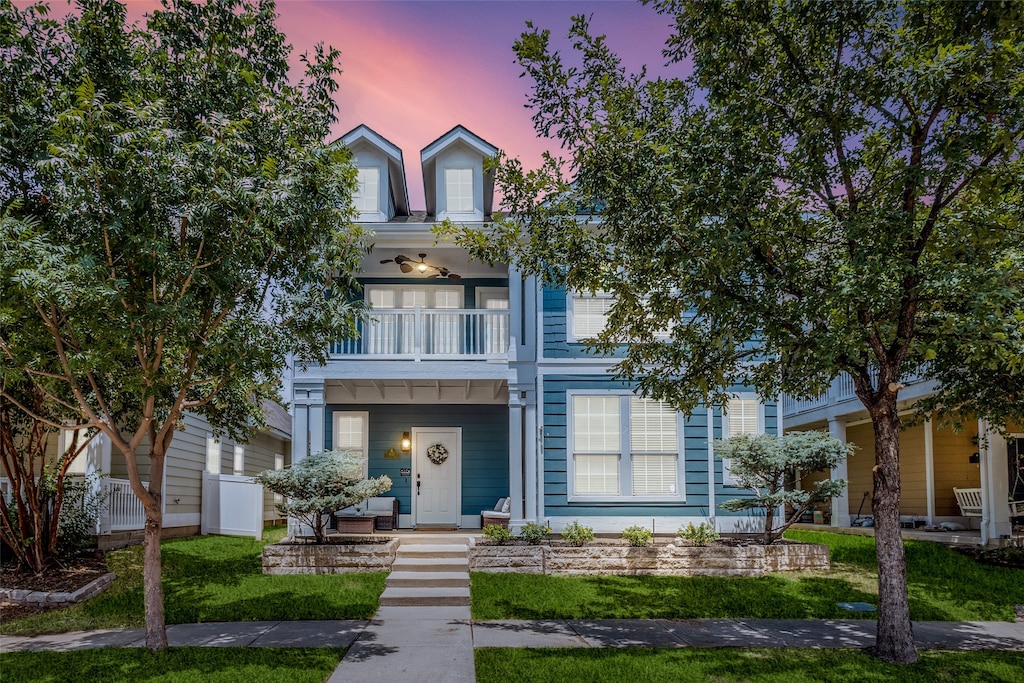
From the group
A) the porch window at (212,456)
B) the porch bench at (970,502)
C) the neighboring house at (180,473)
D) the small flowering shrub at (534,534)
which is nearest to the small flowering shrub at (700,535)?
the small flowering shrub at (534,534)

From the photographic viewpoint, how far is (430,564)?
39.3 feet

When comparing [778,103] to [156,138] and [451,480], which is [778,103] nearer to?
[156,138]

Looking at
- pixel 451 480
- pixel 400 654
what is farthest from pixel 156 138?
pixel 451 480

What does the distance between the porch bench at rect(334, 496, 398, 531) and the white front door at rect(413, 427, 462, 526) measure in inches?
19.0

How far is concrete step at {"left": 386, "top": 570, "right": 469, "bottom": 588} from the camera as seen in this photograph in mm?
11141

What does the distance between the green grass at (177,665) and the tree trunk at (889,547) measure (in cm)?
514

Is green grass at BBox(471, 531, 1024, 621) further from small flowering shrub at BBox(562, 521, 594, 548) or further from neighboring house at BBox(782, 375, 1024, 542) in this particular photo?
neighboring house at BBox(782, 375, 1024, 542)

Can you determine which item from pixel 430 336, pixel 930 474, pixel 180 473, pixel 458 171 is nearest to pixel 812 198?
pixel 430 336

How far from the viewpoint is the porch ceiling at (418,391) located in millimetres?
14797

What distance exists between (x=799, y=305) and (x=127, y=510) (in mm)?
11742

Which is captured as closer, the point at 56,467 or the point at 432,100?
the point at 56,467

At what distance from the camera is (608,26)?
30.1 feet

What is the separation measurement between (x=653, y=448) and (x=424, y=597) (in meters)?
5.35

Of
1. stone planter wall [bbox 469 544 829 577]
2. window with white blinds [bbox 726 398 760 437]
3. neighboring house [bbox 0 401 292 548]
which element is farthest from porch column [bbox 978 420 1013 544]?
neighboring house [bbox 0 401 292 548]
